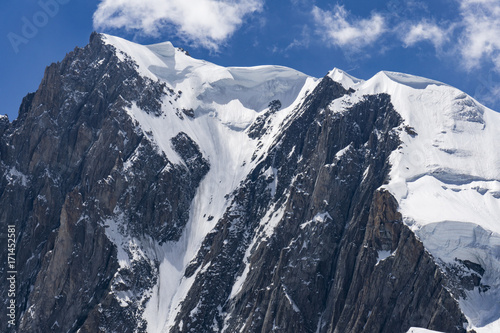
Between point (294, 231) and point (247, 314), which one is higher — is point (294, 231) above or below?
above

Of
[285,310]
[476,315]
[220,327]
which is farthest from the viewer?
[220,327]

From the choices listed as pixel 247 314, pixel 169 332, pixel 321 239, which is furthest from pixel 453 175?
pixel 169 332

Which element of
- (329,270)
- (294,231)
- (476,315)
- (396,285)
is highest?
(294,231)

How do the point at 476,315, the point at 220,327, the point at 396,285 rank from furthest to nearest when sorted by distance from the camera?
the point at 220,327, the point at 396,285, the point at 476,315

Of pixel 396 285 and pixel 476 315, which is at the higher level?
pixel 396 285

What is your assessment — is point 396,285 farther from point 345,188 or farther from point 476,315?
Answer: point 345,188

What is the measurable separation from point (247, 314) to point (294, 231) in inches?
919

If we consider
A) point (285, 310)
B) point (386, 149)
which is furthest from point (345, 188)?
point (285, 310)

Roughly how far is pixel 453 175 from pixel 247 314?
5704 centimetres

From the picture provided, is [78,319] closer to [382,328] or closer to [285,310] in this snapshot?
[285,310]

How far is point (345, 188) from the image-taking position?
187 meters

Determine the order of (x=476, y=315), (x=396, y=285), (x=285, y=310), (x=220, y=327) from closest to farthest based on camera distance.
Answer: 1. (x=476, y=315)
2. (x=396, y=285)
3. (x=285, y=310)
4. (x=220, y=327)

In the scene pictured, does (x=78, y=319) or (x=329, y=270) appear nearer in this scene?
(x=329, y=270)

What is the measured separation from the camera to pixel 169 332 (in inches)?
7392
